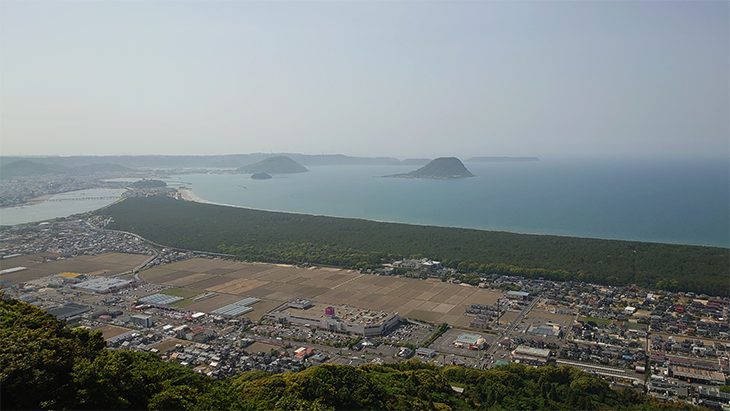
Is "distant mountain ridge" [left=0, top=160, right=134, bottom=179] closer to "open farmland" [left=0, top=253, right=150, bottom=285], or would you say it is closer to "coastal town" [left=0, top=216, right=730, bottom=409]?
"open farmland" [left=0, top=253, right=150, bottom=285]

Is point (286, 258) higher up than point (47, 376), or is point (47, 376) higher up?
point (47, 376)

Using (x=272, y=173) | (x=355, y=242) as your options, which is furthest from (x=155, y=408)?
(x=272, y=173)

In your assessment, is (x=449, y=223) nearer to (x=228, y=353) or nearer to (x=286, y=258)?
(x=286, y=258)

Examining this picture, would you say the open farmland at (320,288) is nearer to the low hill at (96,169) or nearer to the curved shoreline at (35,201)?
the curved shoreline at (35,201)

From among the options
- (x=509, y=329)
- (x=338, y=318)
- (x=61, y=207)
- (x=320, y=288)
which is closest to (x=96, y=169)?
(x=61, y=207)

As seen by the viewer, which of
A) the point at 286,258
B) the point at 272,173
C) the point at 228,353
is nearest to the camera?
the point at 228,353

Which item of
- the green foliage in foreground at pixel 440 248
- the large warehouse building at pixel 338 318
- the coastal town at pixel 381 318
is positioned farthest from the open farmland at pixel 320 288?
the green foliage in foreground at pixel 440 248
